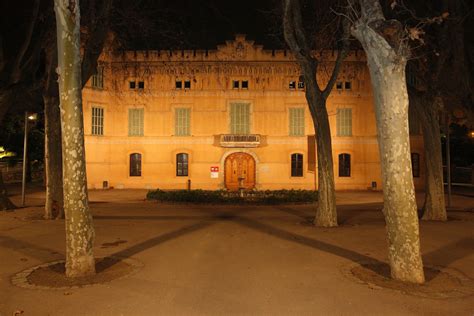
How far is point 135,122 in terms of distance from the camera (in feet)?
98.9

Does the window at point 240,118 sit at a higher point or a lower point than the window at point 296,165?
higher

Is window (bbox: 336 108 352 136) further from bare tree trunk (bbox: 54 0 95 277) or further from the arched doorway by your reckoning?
bare tree trunk (bbox: 54 0 95 277)

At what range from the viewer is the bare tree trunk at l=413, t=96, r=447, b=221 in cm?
1473

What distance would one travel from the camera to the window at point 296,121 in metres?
29.8

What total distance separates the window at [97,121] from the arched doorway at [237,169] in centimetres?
856

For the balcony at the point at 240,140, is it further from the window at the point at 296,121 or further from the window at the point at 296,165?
the window at the point at 296,165

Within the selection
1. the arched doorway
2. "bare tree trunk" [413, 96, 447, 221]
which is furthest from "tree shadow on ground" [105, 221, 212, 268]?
the arched doorway

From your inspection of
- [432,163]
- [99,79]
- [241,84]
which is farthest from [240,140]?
[432,163]

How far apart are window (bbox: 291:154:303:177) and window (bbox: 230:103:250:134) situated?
11.6 ft

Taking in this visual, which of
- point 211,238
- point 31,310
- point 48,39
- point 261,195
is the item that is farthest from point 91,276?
point 261,195

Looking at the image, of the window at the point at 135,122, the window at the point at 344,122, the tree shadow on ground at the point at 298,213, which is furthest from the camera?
the window at the point at 135,122

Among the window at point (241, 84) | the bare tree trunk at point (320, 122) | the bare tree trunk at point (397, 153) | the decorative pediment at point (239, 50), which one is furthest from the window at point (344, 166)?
the bare tree trunk at point (397, 153)

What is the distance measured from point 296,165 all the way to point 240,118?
191 inches

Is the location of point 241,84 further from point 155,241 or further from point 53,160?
point 155,241
